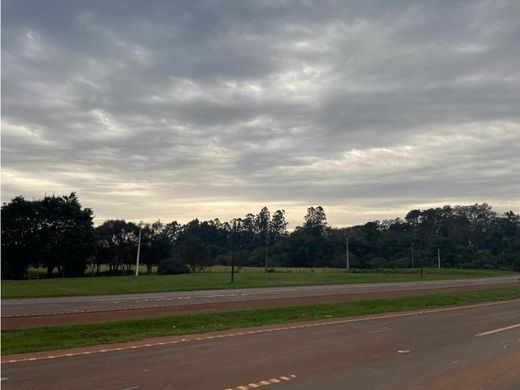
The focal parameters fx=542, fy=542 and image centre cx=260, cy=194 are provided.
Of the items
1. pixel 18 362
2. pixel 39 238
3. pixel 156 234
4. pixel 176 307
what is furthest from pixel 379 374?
pixel 156 234

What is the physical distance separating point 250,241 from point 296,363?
17149 cm

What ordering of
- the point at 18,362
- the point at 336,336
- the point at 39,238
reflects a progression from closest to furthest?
1. the point at 18,362
2. the point at 336,336
3. the point at 39,238

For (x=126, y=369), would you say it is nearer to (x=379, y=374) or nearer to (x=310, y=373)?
(x=310, y=373)

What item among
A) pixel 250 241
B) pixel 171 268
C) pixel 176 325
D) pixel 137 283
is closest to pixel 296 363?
pixel 176 325

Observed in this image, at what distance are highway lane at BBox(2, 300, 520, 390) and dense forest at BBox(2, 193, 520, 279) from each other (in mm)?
42513

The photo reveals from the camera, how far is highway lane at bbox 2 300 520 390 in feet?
32.4

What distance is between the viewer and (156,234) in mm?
92250

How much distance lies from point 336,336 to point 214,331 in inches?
160

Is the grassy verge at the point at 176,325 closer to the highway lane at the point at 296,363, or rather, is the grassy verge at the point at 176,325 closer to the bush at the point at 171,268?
the highway lane at the point at 296,363

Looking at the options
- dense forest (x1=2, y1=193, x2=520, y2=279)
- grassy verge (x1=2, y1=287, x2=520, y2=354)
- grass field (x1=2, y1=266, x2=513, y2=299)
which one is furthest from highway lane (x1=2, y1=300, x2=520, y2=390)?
dense forest (x1=2, y1=193, x2=520, y2=279)

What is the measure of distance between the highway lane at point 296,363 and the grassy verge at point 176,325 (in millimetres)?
1466

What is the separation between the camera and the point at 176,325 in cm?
1902

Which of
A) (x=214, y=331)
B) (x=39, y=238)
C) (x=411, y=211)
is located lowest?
(x=214, y=331)

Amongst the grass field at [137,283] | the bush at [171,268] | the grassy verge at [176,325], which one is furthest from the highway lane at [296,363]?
the bush at [171,268]
